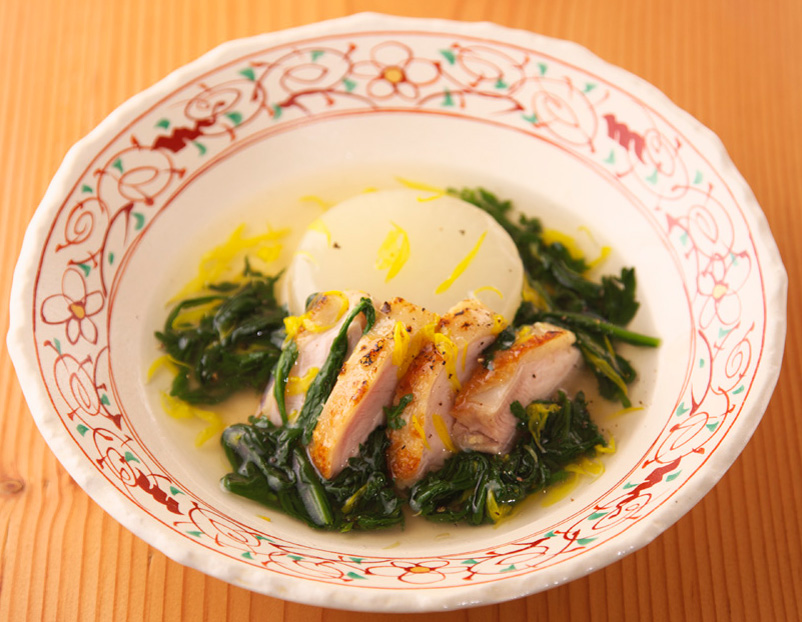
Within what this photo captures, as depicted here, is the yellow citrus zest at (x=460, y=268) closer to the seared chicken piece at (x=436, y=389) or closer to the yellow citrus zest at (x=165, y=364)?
the seared chicken piece at (x=436, y=389)

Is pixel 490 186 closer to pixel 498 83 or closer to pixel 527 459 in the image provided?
pixel 498 83

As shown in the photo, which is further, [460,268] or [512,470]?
[460,268]

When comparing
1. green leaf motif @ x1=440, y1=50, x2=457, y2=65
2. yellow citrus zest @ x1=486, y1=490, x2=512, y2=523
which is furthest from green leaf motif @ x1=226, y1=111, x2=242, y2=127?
yellow citrus zest @ x1=486, y1=490, x2=512, y2=523

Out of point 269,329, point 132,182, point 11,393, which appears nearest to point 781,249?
point 269,329

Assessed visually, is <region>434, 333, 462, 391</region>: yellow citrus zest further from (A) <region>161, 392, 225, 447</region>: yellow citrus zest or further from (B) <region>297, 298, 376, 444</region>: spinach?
(A) <region>161, 392, 225, 447</region>: yellow citrus zest

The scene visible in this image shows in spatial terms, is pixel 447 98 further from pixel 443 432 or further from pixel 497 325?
pixel 443 432

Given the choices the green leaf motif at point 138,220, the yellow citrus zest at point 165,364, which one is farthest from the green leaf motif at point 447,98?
the yellow citrus zest at point 165,364

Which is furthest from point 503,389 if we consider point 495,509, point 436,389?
point 495,509
